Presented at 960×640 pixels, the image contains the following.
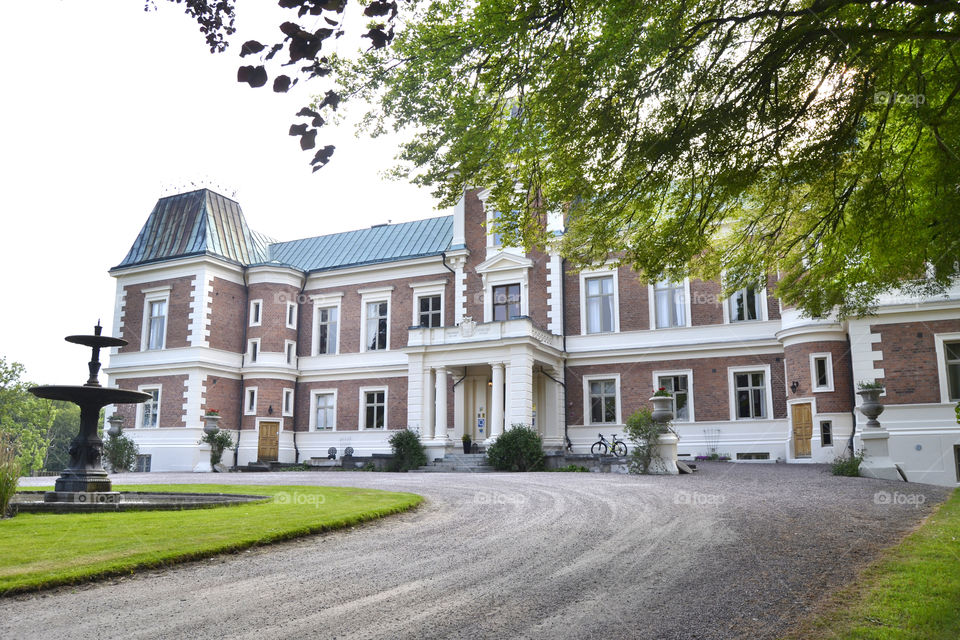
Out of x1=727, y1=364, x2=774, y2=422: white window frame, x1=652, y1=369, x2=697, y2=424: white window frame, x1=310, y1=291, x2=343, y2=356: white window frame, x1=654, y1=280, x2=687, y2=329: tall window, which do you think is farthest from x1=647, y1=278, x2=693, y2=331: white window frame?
x1=310, y1=291, x2=343, y2=356: white window frame

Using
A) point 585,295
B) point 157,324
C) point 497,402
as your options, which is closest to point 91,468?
point 497,402

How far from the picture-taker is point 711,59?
709cm

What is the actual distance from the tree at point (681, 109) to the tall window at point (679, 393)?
17826mm

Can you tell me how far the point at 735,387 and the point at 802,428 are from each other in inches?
112

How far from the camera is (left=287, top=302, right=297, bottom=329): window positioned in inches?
1283

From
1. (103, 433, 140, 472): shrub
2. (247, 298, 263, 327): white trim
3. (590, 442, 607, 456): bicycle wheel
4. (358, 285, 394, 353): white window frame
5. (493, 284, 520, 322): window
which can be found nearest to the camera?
(590, 442, 607, 456): bicycle wheel

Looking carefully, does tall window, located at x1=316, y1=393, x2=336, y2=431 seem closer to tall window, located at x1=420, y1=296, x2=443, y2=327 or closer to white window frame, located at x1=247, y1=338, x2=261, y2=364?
white window frame, located at x1=247, y1=338, x2=261, y2=364

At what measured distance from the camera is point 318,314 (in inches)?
1300

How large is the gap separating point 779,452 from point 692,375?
3915 mm

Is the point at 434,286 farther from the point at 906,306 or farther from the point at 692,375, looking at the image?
the point at 906,306

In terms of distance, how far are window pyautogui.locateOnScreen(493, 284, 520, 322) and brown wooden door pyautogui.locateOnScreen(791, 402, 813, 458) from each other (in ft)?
35.2

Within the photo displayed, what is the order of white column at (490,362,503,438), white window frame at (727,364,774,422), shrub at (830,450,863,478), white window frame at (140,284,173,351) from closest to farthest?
shrub at (830,450,863,478) < white column at (490,362,503,438) < white window frame at (727,364,774,422) < white window frame at (140,284,173,351)

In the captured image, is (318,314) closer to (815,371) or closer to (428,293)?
(428,293)

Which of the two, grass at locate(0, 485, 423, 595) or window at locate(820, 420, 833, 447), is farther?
window at locate(820, 420, 833, 447)
